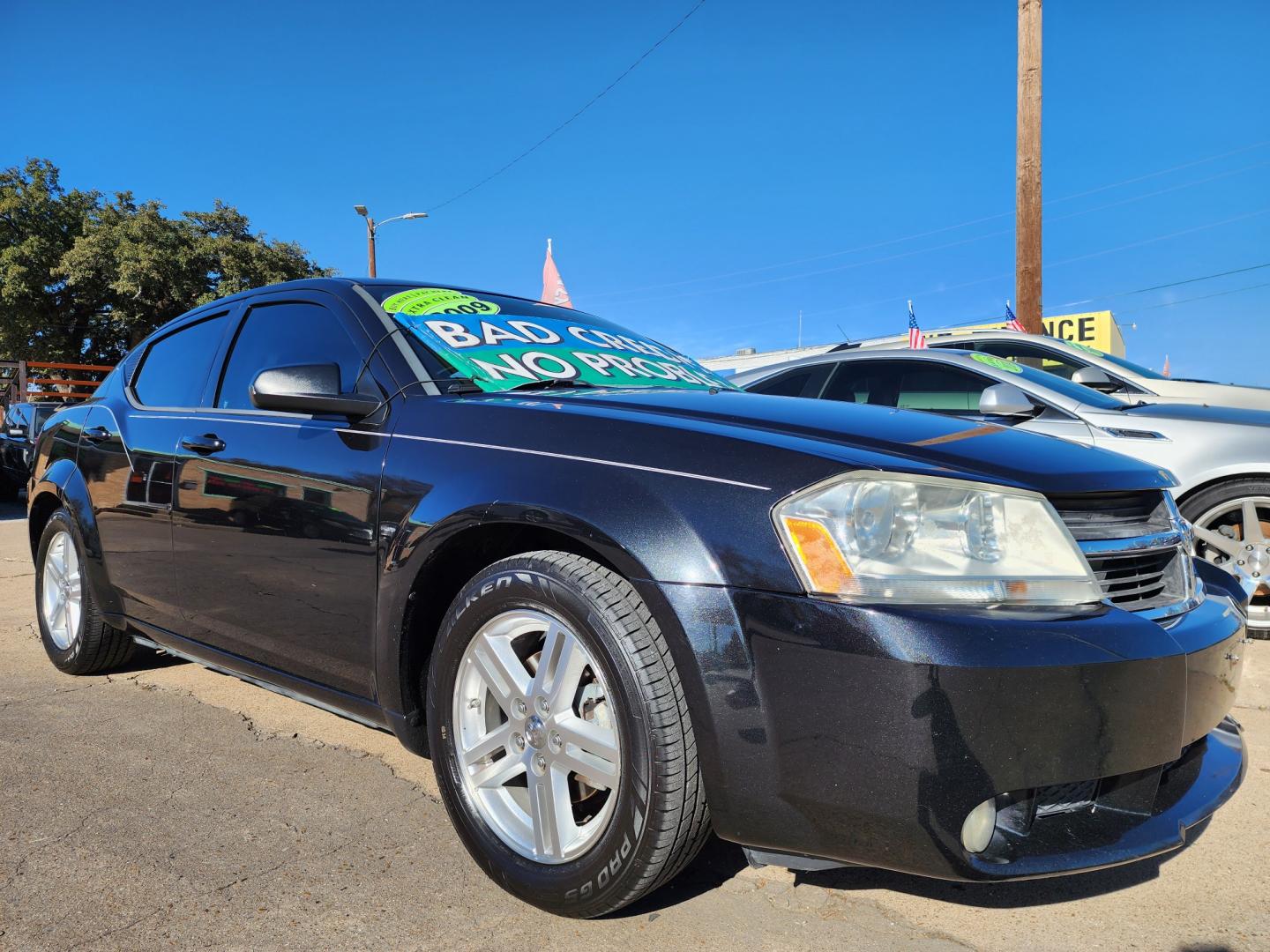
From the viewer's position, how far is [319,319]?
113 inches

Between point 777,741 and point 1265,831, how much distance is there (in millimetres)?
1678

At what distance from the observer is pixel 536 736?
198cm

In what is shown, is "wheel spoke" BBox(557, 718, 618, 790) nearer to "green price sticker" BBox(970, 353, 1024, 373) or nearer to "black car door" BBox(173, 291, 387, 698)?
"black car door" BBox(173, 291, 387, 698)

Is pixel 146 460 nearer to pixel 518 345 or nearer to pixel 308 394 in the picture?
pixel 308 394

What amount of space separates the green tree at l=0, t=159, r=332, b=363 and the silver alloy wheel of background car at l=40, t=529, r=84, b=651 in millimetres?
27008

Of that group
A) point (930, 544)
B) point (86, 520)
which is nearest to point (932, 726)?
point (930, 544)

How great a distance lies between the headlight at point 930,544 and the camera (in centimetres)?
163

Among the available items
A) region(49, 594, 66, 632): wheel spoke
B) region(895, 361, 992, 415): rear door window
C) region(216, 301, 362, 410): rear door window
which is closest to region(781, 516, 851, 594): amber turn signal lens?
region(216, 301, 362, 410): rear door window

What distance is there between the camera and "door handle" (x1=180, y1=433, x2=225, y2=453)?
9.42ft

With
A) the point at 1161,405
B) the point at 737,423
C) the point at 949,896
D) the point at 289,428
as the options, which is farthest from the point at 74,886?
the point at 1161,405

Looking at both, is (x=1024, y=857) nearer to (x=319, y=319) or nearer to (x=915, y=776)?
(x=915, y=776)

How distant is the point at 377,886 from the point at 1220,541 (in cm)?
429

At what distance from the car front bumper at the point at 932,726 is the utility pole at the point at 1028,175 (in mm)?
8573

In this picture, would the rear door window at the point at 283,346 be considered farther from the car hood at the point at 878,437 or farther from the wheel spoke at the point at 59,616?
the wheel spoke at the point at 59,616
